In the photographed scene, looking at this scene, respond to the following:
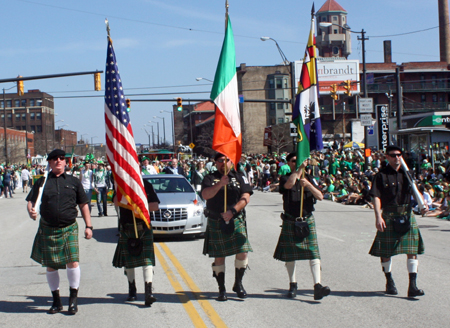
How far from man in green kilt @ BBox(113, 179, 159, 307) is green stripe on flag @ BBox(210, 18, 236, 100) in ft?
6.22

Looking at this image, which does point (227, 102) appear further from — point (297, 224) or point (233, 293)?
point (233, 293)

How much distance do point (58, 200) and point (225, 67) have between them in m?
2.67

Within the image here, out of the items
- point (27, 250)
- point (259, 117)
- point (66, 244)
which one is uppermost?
point (259, 117)

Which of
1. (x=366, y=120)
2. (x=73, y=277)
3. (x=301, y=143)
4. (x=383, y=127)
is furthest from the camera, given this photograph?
(x=383, y=127)

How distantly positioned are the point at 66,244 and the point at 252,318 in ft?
7.52

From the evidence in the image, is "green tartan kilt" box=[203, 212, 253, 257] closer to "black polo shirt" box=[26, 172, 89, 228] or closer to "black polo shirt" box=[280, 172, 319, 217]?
"black polo shirt" box=[280, 172, 319, 217]

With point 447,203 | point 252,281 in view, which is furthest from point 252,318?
point 447,203

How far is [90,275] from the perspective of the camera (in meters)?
8.82

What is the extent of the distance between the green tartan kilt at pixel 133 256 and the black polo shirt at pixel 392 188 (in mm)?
2838

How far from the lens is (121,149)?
707cm

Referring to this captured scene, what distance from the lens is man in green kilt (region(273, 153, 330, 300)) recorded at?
Result: 6.79 metres

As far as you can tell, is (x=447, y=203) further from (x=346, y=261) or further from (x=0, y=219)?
(x=0, y=219)

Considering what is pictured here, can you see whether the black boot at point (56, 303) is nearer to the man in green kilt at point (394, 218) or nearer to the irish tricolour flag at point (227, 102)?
the irish tricolour flag at point (227, 102)

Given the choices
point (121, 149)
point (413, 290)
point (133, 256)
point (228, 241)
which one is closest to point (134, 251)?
point (133, 256)
